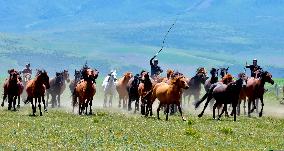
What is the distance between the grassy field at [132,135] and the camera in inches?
969

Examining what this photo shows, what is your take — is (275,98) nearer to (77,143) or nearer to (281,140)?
(281,140)

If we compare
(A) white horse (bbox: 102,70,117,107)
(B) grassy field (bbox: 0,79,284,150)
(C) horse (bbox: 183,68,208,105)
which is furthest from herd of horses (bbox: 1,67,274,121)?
(A) white horse (bbox: 102,70,117,107)

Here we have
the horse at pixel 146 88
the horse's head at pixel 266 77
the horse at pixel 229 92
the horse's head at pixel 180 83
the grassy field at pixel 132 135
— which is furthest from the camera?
the horse's head at pixel 266 77

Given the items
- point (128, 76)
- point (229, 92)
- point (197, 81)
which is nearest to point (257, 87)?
point (229, 92)

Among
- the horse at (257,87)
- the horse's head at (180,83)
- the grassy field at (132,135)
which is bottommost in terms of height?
the grassy field at (132,135)

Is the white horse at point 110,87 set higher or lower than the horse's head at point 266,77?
lower

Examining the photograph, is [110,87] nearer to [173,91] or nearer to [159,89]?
[159,89]

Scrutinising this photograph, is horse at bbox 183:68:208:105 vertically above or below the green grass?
above

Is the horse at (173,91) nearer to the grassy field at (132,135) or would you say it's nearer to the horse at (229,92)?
the grassy field at (132,135)

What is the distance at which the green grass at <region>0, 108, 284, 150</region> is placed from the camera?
24.6 m

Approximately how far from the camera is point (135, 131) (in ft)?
96.3

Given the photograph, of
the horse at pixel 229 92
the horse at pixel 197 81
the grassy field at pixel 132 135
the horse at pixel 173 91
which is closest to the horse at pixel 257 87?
the horse at pixel 229 92

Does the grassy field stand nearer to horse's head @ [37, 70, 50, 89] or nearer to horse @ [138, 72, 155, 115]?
horse's head @ [37, 70, 50, 89]

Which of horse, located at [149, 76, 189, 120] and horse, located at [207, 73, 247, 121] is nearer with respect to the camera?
horse, located at [149, 76, 189, 120]
